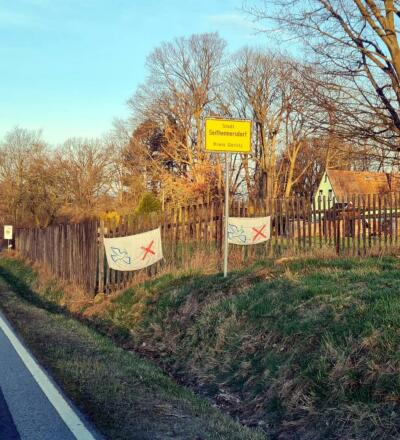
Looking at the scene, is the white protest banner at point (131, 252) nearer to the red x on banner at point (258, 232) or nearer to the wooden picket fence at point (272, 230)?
the wooden picket fence at point (272, 230)

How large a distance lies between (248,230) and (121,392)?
7491 millimetres

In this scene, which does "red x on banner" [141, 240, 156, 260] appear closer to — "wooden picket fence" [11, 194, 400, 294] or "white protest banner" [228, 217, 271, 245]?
"wooden picket fence" [11, 194, 400, 294]

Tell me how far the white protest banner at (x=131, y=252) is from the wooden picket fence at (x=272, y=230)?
1.04ft

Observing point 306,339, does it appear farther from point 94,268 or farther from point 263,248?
point 94,268

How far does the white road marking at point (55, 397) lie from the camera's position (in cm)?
461

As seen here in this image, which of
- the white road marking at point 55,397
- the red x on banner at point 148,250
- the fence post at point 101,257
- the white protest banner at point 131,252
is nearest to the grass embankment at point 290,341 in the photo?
the white road marking at point 55,397

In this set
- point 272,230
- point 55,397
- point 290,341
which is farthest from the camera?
point 272,230

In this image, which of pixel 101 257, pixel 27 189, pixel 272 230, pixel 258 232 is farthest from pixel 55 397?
pixel 27 189

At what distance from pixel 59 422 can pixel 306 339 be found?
2768mm

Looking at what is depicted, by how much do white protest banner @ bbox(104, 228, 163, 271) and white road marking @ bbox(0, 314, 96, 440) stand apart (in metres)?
4.10

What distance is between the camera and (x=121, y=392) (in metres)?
5.66

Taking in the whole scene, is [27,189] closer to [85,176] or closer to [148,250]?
[85,176]

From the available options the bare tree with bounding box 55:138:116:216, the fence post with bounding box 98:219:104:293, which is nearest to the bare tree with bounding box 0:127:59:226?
the bare tree with bounding box 55:138:116:216

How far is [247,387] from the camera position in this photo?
6.05m
